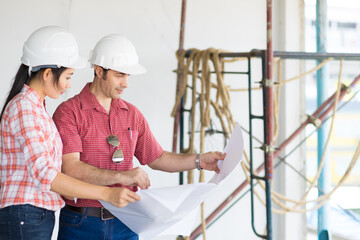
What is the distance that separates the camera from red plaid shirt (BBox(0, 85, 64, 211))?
55.5 inches

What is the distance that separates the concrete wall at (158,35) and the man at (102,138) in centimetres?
125

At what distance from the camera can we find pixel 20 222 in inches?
58.0

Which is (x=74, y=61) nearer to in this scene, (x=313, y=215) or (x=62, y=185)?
(x=62, y=185)

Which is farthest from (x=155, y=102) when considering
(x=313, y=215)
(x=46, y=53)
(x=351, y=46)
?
(x=351, y=46)

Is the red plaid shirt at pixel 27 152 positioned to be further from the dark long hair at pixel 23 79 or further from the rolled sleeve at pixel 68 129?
the rolled sleeve at pixel 68 129

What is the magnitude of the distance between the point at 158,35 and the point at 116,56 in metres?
1.46

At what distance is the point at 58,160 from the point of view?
1.57 m

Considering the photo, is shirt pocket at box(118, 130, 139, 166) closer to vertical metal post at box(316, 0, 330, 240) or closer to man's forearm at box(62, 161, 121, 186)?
man's forearm at box(62, 161, 121, 186)

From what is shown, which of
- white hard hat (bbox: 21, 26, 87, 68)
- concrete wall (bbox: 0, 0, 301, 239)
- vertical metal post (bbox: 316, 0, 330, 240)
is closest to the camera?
white hard hat (bbox: 21, 26, 87, 68)

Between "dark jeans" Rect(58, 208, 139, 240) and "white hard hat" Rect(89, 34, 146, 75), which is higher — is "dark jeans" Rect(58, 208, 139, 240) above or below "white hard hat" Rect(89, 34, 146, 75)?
below

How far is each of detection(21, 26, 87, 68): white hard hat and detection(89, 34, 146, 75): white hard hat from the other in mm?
232

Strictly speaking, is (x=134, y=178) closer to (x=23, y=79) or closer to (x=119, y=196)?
(x=119, y=196)

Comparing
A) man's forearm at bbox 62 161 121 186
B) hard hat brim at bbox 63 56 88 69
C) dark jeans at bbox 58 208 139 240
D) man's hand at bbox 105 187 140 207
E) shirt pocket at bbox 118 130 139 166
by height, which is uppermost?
hard hat brim at bbox 63 56 88 69

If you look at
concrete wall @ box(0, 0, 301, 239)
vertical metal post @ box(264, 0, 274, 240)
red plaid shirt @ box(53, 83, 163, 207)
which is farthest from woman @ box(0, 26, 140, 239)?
concrete wall @ box(0, 0, 301, 239)
